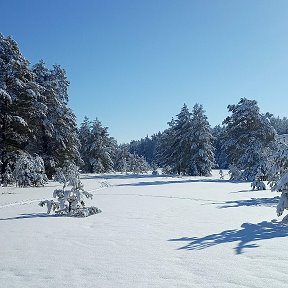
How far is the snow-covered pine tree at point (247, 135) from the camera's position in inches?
1373

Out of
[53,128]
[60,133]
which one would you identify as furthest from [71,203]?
[60,133]

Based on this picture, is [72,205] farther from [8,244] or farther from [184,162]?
[184,162]

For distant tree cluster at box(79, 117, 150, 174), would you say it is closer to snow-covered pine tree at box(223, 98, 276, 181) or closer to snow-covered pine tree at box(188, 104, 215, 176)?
snow-covered pine tree at box(188, 104, 215, 176)

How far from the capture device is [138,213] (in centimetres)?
1161

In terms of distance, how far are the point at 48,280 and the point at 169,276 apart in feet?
5.60

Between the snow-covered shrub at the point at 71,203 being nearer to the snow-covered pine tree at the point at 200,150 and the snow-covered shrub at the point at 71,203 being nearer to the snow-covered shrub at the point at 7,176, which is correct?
the snow-covered shrub at the point at 7,176

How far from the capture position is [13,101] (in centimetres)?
2642

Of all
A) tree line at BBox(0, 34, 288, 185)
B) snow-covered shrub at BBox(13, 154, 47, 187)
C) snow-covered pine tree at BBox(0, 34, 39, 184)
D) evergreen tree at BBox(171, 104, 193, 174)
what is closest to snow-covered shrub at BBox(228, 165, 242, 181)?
tree line at BBox(0, 34, 288, 185)

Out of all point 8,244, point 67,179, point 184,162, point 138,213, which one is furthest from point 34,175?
point 184,162

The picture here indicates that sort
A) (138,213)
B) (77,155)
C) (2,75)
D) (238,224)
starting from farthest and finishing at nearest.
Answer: (77,155)
(2,75)
(138,213)
(238,224)

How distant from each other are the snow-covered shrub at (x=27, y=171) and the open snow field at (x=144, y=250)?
12.5 metres

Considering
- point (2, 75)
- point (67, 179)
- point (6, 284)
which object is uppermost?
point (2, 75)

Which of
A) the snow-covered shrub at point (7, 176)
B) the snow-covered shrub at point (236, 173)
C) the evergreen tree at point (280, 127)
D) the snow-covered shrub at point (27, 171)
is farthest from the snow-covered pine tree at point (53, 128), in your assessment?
the evergreen tree at point (280, 127)

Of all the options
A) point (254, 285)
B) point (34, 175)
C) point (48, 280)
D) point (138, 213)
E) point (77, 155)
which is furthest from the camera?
point (77, 155)
